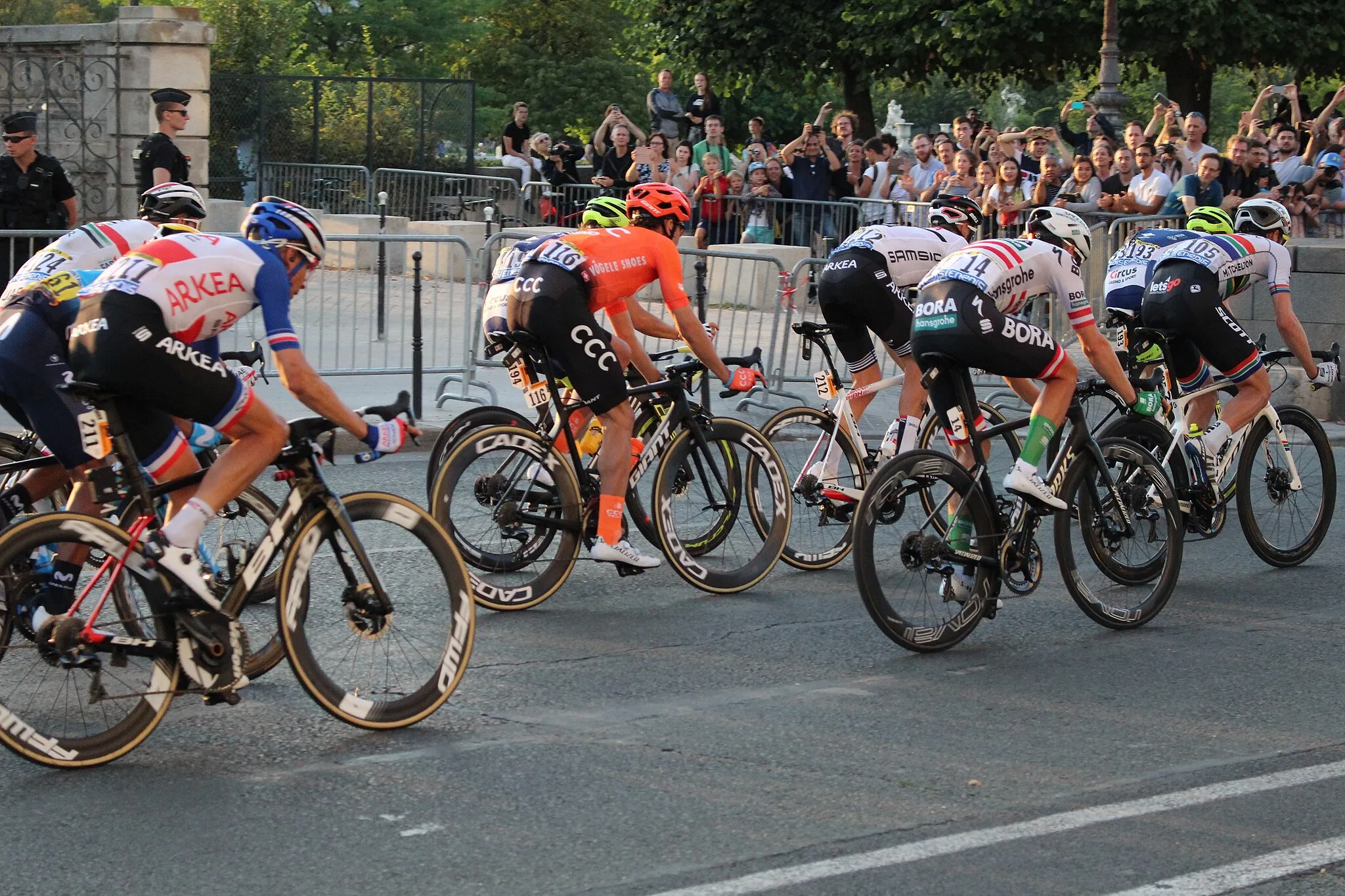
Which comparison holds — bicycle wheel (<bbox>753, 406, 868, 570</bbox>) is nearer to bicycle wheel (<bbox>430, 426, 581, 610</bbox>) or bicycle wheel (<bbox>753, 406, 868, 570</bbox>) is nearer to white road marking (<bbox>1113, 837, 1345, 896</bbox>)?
bicycle wheel (<bbox>430, 426, 581, 610</bbox>)

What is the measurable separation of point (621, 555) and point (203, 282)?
2703 mm

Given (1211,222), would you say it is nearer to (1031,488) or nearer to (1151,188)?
(1031,488)

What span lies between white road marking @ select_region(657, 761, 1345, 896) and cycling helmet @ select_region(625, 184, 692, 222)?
3901 millimetres

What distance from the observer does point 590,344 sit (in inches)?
311

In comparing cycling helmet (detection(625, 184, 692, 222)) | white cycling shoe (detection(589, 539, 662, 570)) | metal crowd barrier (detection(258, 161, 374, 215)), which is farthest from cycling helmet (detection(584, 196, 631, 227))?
metal crowd barrier (detection(258, 161, 374, 215))

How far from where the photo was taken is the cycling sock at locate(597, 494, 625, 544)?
7965 mm

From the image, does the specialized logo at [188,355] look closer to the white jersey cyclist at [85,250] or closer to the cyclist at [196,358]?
the cyclist at [196,358]

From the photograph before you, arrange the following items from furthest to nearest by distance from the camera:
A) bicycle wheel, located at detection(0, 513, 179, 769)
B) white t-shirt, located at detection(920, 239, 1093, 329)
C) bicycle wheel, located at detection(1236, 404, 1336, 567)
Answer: bicycle wheel, located at detection(1236, 404, 1336, 567)
white t-shirt, located at detection(920, 239, 1093, 329)
bicycle wheel, located at detection(0, 513, 179, 769)

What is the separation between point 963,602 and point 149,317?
3431mm

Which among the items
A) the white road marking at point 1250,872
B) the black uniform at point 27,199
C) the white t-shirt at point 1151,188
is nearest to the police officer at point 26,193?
the black uniform at point 27,199

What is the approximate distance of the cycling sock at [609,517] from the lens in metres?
7.96

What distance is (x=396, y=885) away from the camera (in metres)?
4.69

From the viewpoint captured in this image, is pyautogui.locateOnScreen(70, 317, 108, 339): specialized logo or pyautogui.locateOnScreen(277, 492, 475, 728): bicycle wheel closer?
pyautogui.locateOnScreen(70, 317, 108, 339): specialized logo

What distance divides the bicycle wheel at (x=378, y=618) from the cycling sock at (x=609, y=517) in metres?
1.84
